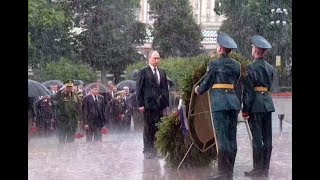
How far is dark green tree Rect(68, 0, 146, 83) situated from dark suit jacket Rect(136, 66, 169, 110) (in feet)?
0.58

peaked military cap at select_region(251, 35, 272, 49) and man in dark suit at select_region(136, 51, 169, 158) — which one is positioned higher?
peaked military cap at select_region(251, 35, 272, 49)

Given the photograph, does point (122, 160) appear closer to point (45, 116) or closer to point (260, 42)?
point (45, 116)

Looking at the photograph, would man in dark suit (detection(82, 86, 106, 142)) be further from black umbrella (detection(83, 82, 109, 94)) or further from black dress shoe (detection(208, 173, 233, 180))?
black dress shoe (detection(208, 173, 233, 180))

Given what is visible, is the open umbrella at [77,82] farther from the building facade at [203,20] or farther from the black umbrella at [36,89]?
the building facade at [203,20]

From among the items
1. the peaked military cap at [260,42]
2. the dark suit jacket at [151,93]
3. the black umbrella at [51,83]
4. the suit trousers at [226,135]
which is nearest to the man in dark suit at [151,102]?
the dark suit jacket at [151,93]

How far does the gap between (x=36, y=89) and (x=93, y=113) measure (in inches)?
16.4

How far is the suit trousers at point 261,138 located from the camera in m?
3.96

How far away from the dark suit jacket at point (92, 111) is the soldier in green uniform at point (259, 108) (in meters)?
0.98

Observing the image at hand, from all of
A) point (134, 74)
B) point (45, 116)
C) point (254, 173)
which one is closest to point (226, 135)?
point (254, 173)

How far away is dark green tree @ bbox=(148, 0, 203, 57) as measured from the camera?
3.86 meters

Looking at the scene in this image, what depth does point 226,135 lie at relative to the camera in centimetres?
385

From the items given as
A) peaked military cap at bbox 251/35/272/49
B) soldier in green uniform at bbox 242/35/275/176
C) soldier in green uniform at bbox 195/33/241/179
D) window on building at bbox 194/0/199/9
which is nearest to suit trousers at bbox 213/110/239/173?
soldier in green uniform at bbox 195/33/241/179

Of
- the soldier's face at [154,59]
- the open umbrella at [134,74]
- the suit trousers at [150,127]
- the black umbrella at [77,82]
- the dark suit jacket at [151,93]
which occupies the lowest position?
the suit trousers at [150,127]
